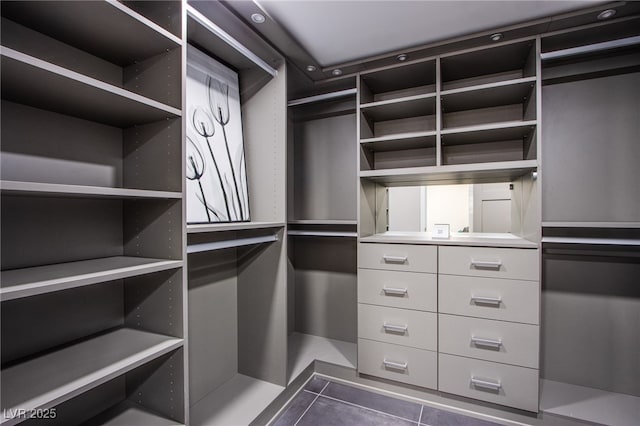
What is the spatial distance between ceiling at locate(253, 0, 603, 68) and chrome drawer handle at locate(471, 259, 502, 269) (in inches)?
55.3

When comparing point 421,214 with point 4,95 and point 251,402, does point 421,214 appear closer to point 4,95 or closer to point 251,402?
point 251,402

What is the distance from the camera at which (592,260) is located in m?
1.91

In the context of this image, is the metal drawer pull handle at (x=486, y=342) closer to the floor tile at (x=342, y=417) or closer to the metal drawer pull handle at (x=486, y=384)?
the metal drawer pull handle at (x=486, y=384)

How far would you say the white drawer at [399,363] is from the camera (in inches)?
74.9

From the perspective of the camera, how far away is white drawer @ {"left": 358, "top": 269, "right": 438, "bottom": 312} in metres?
1.90

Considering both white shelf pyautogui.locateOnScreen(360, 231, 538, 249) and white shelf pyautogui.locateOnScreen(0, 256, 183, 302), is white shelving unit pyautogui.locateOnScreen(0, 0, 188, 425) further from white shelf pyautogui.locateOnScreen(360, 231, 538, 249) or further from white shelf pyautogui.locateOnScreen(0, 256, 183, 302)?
white shelf pyautogui.locateOnScreen(360, 231, 538, 249)

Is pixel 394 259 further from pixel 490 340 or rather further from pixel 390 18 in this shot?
pixel 390 18

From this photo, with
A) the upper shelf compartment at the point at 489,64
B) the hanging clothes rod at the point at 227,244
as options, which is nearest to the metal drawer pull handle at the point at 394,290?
the hanging clothes rod at the point at 227,244

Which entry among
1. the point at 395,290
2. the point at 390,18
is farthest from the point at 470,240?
the point at 390,18

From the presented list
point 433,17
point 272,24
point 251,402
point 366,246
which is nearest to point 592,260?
point 366,246

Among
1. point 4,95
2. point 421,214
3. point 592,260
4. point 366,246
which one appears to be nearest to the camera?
point 4,95

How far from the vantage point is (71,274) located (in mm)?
963

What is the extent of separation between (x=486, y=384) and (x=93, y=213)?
2341 millimetres

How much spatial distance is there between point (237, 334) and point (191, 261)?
28.2 inches
